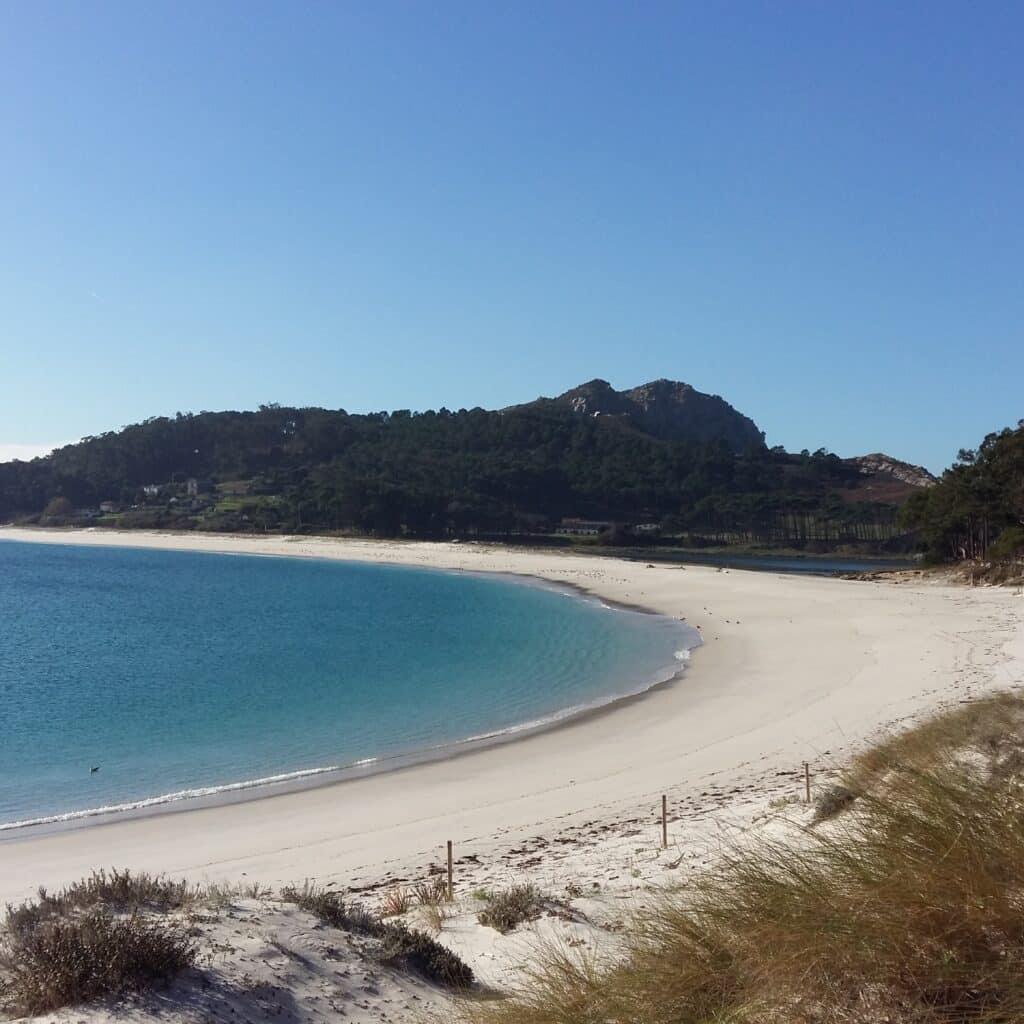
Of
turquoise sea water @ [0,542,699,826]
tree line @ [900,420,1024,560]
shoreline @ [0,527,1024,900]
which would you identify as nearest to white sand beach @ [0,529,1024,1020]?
shoreline @ [0,527,1024,900]

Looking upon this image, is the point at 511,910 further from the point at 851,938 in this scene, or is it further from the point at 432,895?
the point at 851,938

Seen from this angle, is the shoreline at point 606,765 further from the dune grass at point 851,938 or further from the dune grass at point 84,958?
the dune grass at point 851,938

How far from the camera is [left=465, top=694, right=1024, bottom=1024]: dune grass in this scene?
11.0 ft

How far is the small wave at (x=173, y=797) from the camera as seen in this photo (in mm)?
13781

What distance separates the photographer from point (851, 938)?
3.55 meters

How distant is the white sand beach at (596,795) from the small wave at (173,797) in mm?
826

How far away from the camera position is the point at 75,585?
57781 millimetres

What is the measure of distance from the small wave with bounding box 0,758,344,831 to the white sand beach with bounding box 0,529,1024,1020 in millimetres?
826

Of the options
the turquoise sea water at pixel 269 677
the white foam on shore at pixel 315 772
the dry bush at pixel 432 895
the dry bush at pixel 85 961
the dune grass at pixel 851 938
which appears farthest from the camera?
the turquoise sea water at pixel 269 677

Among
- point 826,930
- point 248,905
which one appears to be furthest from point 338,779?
point 826,930

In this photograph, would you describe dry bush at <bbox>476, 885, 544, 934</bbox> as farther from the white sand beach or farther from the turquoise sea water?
the turquoise sea water

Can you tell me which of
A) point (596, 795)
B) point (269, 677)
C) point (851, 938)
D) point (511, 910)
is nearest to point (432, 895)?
point (511, 910)

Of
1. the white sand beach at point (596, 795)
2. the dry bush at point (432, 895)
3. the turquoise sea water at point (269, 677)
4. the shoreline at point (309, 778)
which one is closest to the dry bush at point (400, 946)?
the white sand beach at point (596, 795)

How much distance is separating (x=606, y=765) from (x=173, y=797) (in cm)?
701
